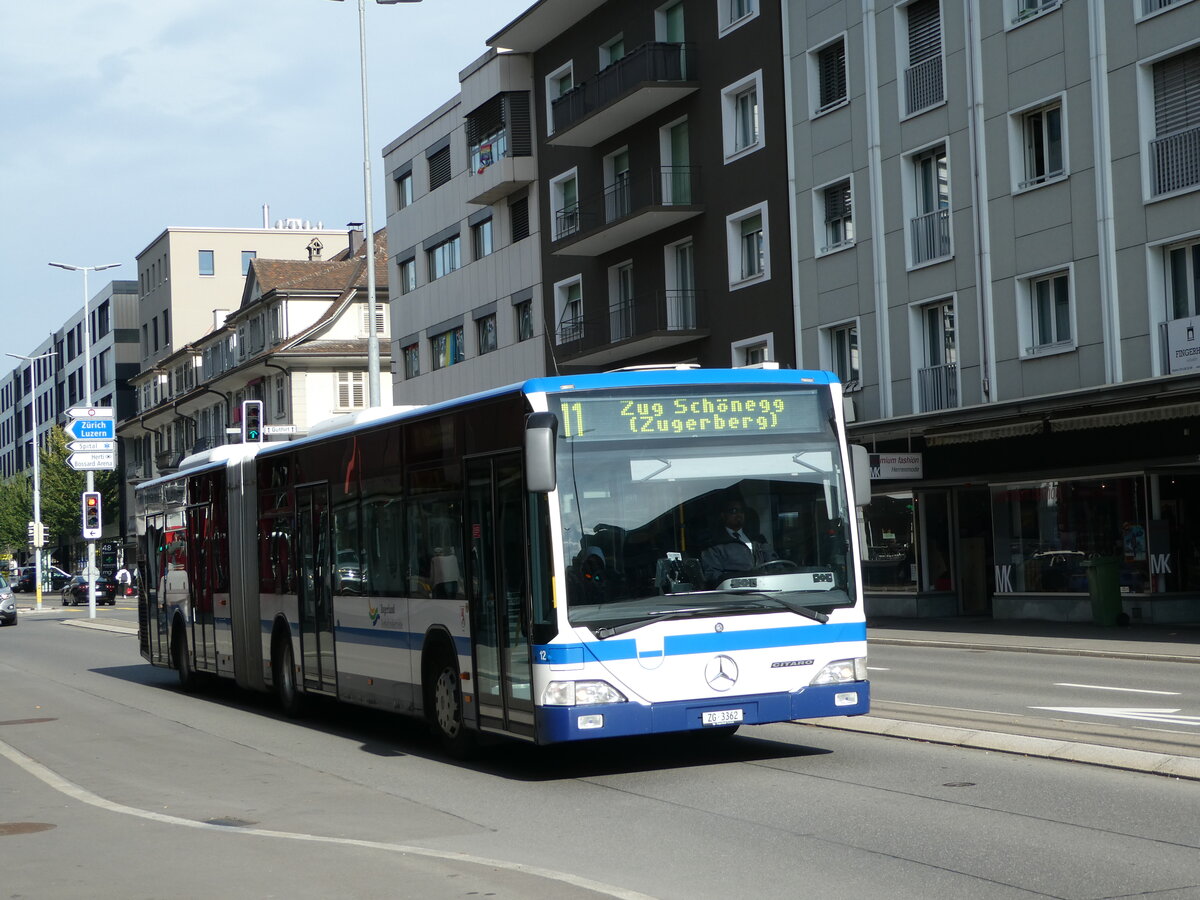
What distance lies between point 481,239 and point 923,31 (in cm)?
2132

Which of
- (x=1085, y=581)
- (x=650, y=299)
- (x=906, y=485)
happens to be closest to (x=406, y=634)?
(x=1085, y=581)

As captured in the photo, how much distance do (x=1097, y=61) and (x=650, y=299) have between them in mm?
15031

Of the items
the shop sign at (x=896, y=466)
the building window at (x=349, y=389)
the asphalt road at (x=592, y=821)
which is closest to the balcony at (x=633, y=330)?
the shop sign at (x=896, y=466)

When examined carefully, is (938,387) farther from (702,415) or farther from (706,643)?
(706,643)

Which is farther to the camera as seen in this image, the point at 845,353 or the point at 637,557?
the point at 845,353

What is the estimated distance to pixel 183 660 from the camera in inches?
829

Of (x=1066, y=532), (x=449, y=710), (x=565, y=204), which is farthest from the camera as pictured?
(x=565, y=204)

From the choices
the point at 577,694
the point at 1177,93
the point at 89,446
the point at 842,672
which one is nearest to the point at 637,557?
the point at 577,694

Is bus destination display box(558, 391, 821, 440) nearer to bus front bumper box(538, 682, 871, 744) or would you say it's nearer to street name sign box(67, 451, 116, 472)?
bus front bumper box(538, 682, 871, 744)

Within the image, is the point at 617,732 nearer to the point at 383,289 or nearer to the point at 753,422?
the point at 753,422

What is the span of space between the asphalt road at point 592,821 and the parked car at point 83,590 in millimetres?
55879

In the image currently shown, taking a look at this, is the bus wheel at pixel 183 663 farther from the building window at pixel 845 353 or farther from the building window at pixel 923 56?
the building window at pixel 923 56

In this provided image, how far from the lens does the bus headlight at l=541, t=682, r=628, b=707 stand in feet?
34.5

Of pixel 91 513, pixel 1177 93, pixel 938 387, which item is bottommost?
pixel 91 513
